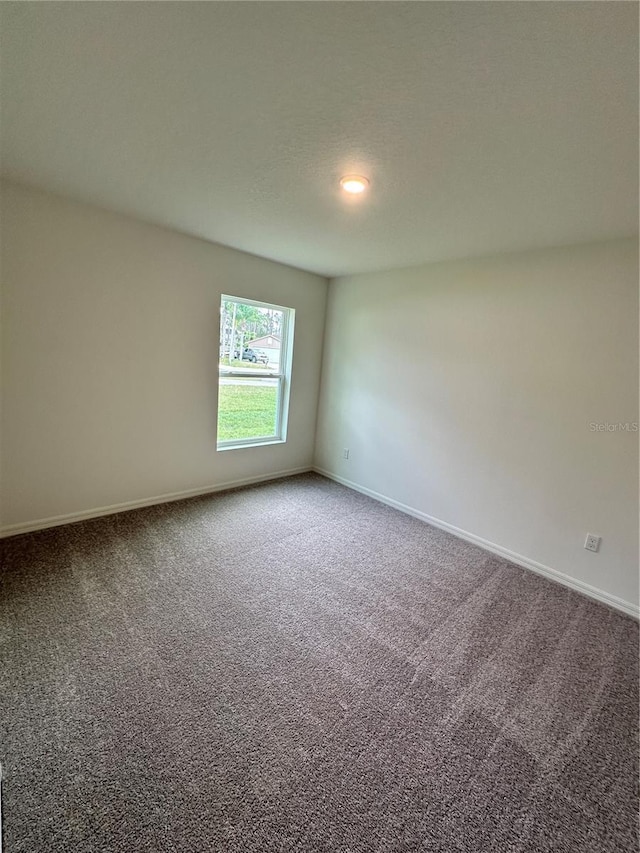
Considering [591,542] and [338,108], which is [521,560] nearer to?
[591,542]

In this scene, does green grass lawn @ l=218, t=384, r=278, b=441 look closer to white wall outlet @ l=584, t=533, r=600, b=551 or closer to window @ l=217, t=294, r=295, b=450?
window @ l=217, t=294, r=295, b=450

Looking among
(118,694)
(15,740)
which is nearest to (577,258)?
(118,694)

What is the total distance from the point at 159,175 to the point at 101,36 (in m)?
0.89

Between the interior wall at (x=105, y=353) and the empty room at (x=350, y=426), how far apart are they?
22 mm

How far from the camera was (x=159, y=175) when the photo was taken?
6.38 ft

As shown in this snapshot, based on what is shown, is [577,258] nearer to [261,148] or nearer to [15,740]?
[261,148]

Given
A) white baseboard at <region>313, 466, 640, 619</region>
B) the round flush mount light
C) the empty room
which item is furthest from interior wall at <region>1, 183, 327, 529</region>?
white baseboard at <region>313, 466, 640, 619</region>

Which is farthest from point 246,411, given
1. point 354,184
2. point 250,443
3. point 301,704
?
point 301,704

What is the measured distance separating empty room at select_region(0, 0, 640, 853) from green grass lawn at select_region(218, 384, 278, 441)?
3 cm

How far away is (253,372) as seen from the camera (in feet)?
12.4

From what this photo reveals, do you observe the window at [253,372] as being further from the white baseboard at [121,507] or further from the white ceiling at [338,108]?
the white ceiling at [338,108]

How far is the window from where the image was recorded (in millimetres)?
3523

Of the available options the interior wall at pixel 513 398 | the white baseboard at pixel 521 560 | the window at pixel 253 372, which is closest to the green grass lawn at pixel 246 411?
the window at pixel 253 372

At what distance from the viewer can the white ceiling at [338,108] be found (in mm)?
Result: 996
